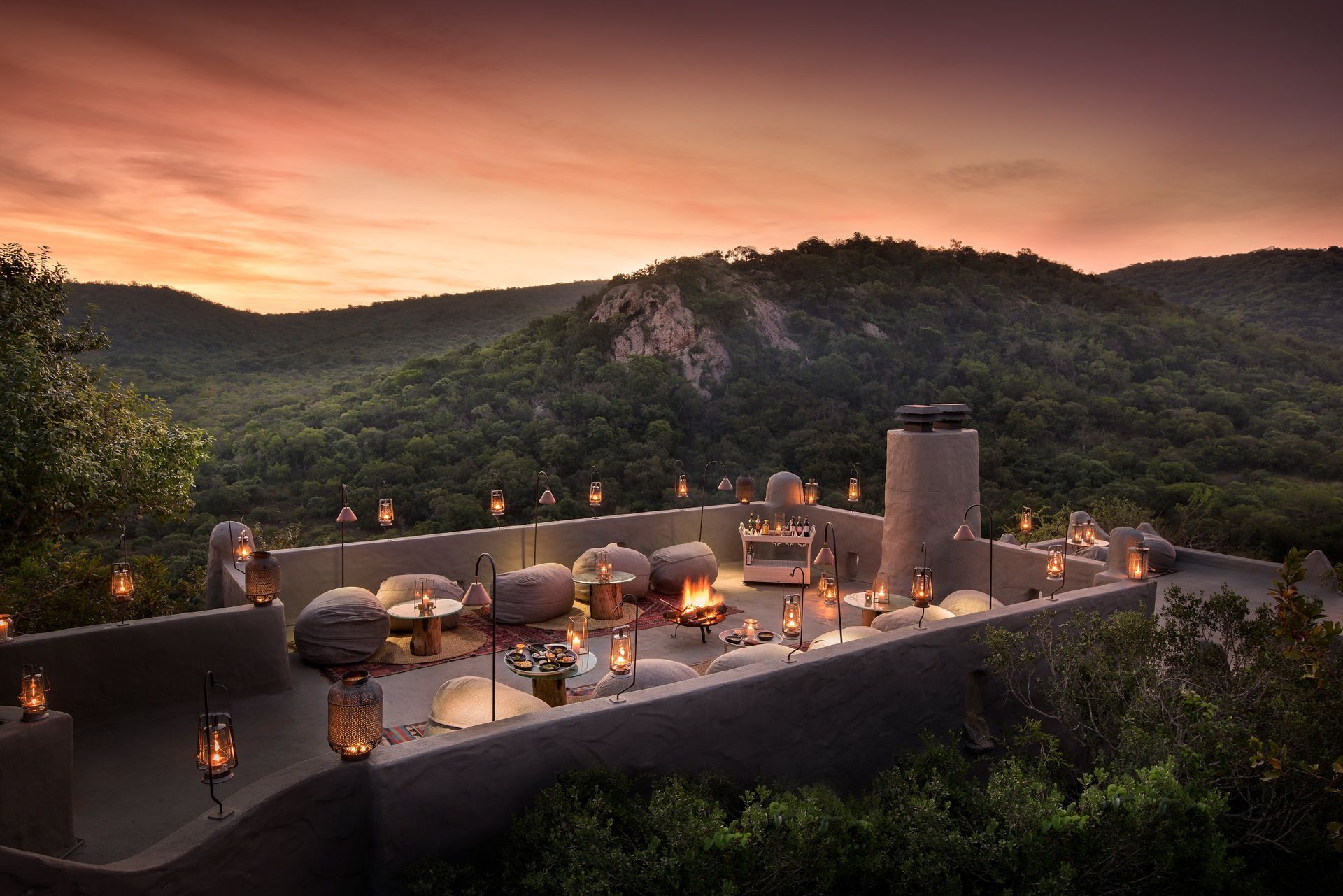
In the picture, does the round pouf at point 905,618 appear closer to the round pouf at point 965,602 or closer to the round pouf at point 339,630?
the round pouf at point 965,602

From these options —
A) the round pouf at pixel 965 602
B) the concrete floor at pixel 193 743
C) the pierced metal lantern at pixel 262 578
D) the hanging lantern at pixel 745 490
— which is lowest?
the concrete floor at pixel 193 743

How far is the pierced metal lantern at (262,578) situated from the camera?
25.3ft

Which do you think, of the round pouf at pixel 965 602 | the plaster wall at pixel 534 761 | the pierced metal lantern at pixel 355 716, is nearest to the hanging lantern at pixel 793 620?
the plaster wall at pixel 534 761

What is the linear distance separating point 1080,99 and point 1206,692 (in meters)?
15.8

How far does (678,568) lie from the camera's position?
37.3ft

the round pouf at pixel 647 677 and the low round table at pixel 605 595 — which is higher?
the round pouf at pixel 647 677

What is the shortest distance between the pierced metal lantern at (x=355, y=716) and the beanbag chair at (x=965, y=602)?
6318 millimetres

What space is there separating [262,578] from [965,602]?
24.0ft

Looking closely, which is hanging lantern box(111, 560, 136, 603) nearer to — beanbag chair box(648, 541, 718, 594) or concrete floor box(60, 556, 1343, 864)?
concrete floor box(60, 556, 1343, 864)

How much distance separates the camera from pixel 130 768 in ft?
21.1

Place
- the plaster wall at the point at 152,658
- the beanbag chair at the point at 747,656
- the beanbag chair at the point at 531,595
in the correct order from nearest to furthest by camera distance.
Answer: the beanbag chair at the point at 747,656 < the plaster wall at the point at 152,658 < the beanbag chair at the point at 531,595

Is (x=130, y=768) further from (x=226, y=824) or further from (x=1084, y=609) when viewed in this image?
(x=1084, y=609)

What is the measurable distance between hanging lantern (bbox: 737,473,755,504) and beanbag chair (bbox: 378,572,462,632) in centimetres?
530

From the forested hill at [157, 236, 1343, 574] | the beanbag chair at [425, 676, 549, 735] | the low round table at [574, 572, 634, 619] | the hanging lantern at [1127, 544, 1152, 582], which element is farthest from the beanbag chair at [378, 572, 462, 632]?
the forested hill at [157, 236, 1343, 574]
